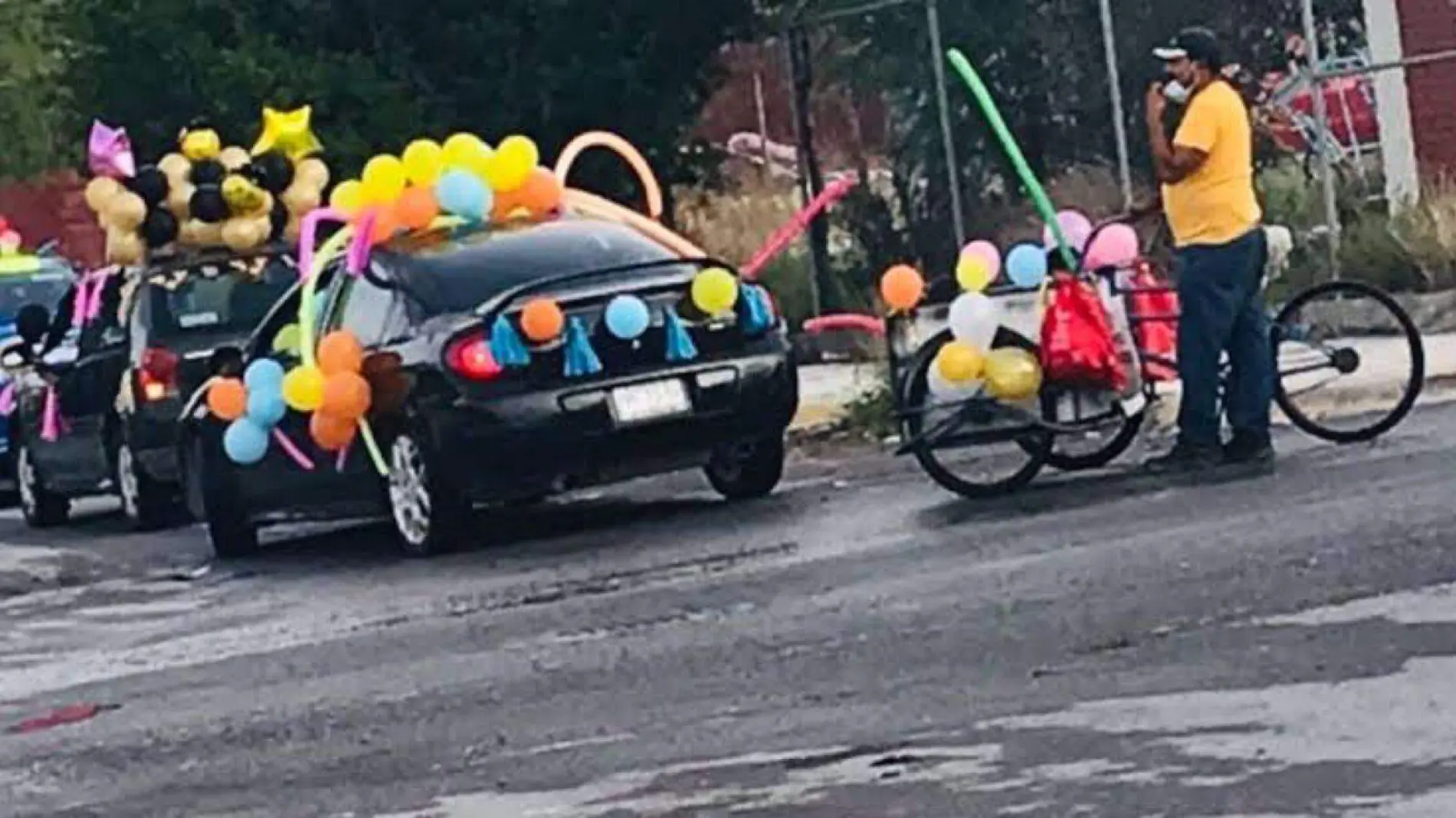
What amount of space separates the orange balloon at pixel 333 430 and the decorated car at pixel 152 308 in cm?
330

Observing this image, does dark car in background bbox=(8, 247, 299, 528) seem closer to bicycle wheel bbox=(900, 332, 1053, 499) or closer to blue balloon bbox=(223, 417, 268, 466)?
blue balloon bbox=(223, 417, 268, 466)

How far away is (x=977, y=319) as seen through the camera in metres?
15.2

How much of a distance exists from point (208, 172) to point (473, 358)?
20.4 feet

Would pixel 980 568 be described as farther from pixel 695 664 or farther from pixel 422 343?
pixel 422 343

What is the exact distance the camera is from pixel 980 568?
12938mm

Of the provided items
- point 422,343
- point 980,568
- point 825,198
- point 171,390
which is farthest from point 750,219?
point 980,568

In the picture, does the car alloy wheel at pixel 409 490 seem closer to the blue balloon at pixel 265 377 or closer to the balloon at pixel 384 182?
the blue balloon at pixel 265 377

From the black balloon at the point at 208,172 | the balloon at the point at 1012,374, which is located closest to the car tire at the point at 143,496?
the black balloon at the point at 208,172

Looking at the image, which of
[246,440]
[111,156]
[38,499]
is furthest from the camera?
[38,499]

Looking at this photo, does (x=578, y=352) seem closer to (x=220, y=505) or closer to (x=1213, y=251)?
(x=1213, y=251)

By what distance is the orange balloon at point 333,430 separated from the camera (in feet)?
53.7

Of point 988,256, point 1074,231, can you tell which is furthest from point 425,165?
point 1074,231

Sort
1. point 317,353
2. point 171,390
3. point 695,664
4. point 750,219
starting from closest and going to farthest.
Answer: point 695,664
point 317,353
point 171,390
point 750,219

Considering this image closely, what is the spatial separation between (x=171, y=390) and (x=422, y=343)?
178 inches
